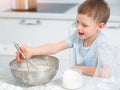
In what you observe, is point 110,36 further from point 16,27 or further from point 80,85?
point 80,85

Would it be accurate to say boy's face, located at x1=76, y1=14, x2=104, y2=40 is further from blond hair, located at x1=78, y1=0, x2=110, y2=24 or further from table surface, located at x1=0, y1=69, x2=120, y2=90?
table surface, located at x1=0, y1=69, x2=120, y2=90

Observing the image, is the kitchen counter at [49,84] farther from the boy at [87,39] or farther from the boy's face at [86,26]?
the boy's face at [86,26]

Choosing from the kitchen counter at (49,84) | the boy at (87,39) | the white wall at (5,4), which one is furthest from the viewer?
the white wall at (5,4)

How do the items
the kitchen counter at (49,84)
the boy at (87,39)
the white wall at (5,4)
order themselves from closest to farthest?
the kitchen counter at (49,84)
the boy at (87,39)
the white wall at (5,4)

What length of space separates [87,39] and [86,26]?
0.17 m

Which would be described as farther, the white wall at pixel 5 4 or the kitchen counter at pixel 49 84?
the white wall at pixel 5 4

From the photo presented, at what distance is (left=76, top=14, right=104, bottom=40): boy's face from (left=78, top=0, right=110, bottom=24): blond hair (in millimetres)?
22

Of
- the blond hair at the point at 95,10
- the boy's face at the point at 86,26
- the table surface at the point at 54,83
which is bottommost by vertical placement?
the table surface at the point at 54,83

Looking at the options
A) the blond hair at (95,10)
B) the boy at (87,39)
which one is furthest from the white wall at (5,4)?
the blond hair at (95,10)

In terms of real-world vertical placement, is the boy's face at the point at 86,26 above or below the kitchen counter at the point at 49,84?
above

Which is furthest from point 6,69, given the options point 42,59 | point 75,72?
point 75,72

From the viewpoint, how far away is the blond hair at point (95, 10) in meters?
1.58

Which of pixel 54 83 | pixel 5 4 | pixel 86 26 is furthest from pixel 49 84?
pixel 5 4

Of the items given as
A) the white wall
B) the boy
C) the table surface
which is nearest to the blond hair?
the boy
